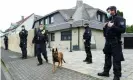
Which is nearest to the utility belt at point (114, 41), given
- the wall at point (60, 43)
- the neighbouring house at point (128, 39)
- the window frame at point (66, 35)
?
the window frame at point (66, 35)

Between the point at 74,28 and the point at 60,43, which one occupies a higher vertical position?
the point at 74,28

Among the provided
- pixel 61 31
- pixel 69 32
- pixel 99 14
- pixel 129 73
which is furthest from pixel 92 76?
pixel 99 14

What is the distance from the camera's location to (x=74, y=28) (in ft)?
76.9

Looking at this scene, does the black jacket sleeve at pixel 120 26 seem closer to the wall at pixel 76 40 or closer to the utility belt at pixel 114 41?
the utility belt at pixel 114 41

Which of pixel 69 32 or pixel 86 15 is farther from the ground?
pixel 86 15

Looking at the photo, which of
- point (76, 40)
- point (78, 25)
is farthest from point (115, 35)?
point (76, 40)

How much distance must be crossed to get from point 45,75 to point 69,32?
17.2 m

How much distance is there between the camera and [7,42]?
26.4 metres

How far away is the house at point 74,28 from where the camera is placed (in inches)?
896

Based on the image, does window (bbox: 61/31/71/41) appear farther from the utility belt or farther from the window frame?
the utility belt

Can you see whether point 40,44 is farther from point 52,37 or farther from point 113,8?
point 52,37

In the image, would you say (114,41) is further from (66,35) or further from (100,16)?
(100,16)

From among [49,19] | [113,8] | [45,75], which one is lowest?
[45,75]

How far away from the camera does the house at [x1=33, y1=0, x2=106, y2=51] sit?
22.8m
